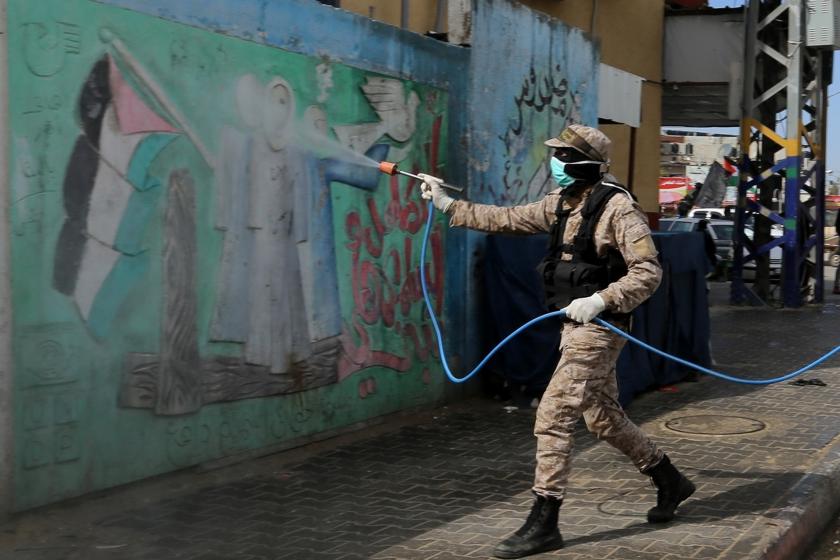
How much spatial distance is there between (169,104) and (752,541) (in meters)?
3.82

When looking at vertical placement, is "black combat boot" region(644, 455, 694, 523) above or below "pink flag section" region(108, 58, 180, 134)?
below

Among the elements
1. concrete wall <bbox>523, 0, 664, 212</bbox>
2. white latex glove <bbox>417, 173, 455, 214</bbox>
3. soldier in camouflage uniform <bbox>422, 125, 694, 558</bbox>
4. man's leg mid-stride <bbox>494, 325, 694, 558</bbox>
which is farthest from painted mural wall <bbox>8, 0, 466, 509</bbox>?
concrete wall <bbox>523, 0, 664, 212</bbox>

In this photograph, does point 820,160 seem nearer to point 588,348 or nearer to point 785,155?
point 785,155

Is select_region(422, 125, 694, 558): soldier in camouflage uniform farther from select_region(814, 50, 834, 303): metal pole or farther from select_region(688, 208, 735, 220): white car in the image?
select_region(688, 208, 735, 220): white car

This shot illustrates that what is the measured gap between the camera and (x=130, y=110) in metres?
5.62

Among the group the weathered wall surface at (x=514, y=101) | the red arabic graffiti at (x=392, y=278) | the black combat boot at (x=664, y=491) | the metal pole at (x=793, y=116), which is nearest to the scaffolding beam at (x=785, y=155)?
the metal pole at (x=793, y=116)

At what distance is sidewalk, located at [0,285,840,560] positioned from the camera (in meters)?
5.02

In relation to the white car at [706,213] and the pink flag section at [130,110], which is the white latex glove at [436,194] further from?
the white car at [706,213]

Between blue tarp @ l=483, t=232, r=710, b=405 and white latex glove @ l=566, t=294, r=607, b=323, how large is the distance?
3398mm

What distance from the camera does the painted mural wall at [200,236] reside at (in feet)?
17.0

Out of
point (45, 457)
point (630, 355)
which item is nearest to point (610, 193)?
point (45, 457)

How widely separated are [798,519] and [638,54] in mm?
14202

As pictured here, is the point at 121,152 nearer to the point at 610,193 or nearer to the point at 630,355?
the point at 610,193

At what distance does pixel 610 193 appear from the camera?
5180mm
